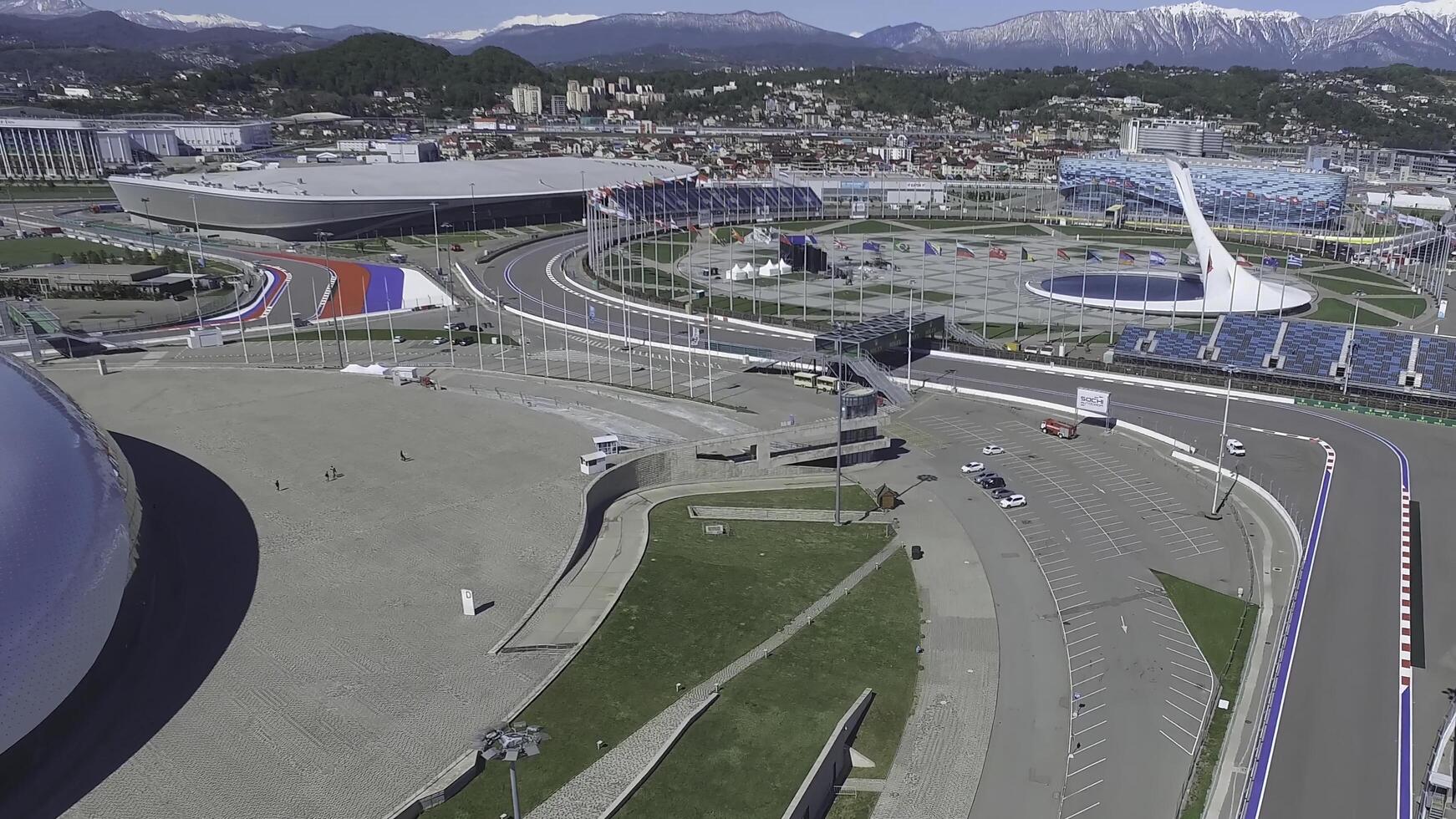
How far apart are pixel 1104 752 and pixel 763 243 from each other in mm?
98959

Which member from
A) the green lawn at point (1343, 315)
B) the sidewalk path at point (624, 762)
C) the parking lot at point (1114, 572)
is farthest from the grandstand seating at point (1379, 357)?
the sidewalk path at point (624, 762)

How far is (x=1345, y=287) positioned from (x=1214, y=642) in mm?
84783

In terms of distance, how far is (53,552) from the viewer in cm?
2742

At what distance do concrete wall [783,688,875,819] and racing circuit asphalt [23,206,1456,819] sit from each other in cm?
618

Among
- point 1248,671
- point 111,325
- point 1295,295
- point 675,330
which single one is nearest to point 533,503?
point 1248,671

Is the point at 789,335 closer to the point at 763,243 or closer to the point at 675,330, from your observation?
the point at 675,330

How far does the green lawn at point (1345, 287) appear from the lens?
97.2 metres

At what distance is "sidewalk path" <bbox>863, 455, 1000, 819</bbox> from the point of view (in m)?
25.9

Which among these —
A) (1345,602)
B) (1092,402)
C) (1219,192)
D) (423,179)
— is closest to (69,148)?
(423,179)

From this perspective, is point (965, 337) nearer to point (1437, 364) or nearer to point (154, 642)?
point (1437, 364)

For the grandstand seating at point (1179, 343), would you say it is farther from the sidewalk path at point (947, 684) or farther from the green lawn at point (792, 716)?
the green lawn at point (792, 716)

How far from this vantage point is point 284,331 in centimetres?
7788

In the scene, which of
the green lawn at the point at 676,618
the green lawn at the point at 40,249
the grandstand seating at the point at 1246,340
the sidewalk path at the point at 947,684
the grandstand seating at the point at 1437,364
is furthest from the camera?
the green lawn at the point at 40,249

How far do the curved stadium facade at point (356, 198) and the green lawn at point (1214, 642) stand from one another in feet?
308
